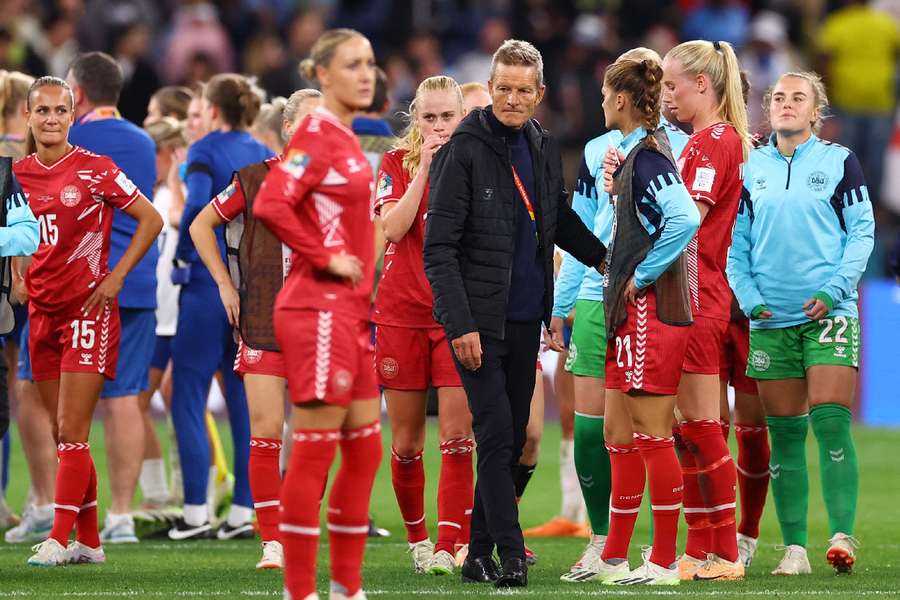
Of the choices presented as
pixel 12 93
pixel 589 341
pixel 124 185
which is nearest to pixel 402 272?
pixel 589 341

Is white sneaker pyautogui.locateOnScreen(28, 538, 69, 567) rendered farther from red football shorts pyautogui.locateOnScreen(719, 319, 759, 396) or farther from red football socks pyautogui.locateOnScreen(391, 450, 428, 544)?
red football shorts pyautogui.locateOnScreen(719, 319, 759, 396)

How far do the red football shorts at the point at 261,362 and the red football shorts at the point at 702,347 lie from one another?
5.93 feet

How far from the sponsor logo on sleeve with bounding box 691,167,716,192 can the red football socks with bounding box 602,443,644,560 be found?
3.72ft

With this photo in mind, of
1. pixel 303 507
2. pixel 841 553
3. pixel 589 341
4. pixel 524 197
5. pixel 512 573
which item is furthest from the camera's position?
pixel 589 341

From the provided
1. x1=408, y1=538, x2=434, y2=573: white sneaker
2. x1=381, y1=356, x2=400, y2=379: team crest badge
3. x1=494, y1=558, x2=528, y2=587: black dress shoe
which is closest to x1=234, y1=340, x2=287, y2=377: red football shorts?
x1=381, y1=356, x2=400, y2=379: team crest badge

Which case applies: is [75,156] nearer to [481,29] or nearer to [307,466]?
[307,466]

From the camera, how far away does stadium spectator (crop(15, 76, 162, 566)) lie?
786 cm

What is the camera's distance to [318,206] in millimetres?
5809

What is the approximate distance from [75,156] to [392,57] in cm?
1064

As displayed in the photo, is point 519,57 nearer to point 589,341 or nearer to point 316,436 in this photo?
point 589,341

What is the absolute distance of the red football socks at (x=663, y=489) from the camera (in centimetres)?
694

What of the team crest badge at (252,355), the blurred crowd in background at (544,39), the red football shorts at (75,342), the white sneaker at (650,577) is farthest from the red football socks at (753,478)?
the blurred crowd in background at (544,39)

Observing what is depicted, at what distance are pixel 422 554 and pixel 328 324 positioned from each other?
2.29 metres

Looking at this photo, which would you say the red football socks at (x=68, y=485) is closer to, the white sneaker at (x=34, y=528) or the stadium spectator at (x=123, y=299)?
the stadium spectator at (x=123, y=299)
